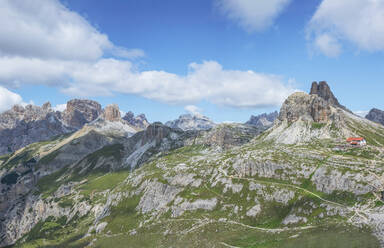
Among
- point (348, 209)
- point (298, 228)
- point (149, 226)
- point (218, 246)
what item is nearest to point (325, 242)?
point (298, 228)

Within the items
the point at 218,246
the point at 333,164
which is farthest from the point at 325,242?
the point at 333,164

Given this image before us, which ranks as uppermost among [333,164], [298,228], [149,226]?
[333,164]

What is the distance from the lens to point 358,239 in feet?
324

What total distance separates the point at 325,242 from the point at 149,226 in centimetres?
12304

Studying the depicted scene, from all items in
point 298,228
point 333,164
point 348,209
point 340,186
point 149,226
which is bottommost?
point 149,226

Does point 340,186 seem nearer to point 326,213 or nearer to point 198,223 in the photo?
point 326,213

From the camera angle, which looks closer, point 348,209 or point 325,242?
point 325,242

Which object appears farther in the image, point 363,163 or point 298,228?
point 363,163

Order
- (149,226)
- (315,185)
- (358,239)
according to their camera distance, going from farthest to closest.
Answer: (149,226), (315,185), (358,239)

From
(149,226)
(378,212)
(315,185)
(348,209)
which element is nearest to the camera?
(378,212)

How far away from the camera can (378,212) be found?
11544 centimetres

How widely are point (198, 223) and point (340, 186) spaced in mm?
84306

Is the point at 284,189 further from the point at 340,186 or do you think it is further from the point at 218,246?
the point at 218,246

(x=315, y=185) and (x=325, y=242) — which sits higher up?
(x=315, y=185)
